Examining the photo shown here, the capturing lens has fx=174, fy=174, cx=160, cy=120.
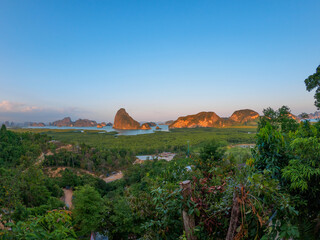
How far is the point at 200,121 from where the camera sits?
90.9 metres

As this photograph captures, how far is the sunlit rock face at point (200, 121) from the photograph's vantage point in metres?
86.9

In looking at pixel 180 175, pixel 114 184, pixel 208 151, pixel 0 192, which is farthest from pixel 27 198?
pixel 180 175

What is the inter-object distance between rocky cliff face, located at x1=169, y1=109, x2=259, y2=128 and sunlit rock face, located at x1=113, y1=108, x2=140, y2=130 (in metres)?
21.7

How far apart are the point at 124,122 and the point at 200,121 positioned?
4142 centimetres

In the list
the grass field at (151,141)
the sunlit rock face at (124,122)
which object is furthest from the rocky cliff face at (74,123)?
the grass field at (151,141)

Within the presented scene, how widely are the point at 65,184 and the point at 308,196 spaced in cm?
1625


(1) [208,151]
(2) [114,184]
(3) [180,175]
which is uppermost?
(3) [180,175]

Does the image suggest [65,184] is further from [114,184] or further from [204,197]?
[204,197]

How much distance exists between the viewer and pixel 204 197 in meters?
1.21

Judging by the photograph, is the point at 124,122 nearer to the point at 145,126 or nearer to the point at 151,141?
the point at 145,126

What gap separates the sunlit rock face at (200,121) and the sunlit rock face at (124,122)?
71.1 feet

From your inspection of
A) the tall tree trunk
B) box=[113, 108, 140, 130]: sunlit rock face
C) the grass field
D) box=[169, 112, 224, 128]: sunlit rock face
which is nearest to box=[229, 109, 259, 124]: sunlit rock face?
box=[169, 112, 224, 128]: sunlit rock face

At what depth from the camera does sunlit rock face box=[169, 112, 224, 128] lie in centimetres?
8688

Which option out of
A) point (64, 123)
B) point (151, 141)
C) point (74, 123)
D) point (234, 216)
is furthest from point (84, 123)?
point (234, 216)
